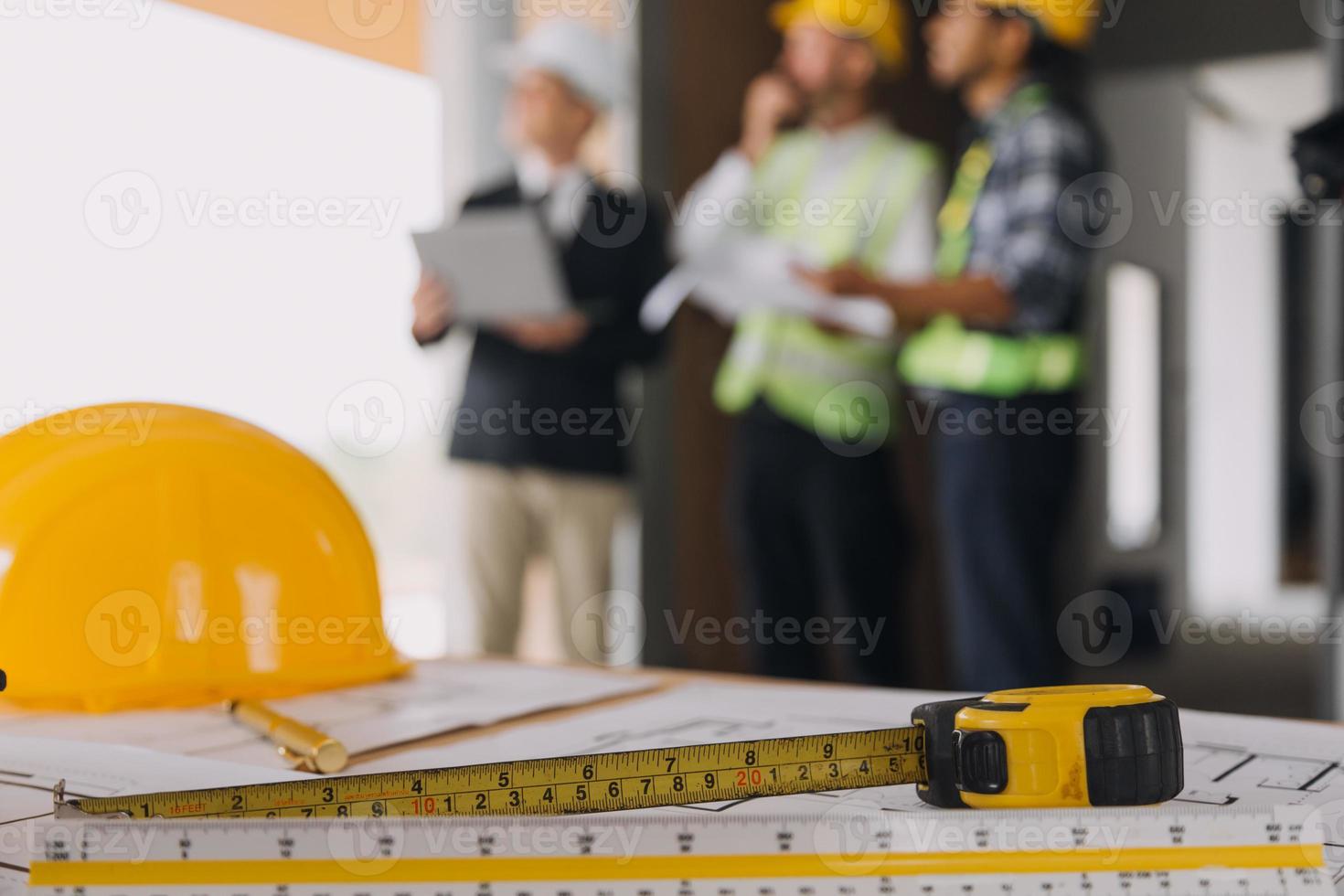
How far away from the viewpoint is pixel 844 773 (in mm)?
727

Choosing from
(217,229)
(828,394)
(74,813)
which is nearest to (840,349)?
(828,394)

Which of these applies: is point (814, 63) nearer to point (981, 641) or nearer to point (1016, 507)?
point (1016, 507)

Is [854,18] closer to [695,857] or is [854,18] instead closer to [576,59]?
[576,59]

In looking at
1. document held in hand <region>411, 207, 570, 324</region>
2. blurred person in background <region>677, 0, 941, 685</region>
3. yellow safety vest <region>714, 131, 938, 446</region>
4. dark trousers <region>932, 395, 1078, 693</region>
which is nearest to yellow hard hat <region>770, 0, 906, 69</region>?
blurred person in background <region>677, 0, 941, 685</region>

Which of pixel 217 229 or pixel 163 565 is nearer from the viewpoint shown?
pixel 163 565

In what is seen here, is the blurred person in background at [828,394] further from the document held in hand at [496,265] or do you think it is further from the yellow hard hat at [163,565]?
the yellow hard hat at [163,565]

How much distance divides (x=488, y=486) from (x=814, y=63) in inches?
51.0

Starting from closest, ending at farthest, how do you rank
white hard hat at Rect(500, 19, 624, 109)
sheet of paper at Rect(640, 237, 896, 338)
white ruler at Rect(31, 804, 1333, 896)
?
1. white ruler at Rect(31, 804, 1333, 896)
2. sheet of paper at Rect(640, 237, 896, 338)
3. white hard hat at Rect(500, 19, 624, 109)

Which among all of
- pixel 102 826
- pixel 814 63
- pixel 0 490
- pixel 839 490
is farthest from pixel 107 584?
A: pixel 814 63

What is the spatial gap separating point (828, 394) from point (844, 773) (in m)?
2.14

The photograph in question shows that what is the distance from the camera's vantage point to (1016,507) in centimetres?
238

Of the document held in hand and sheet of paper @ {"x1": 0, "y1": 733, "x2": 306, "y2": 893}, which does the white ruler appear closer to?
sheet of paper @ {"x1": 0, "y1": 733, "x2": 306, "y2": 893}

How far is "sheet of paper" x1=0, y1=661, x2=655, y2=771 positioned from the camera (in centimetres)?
93

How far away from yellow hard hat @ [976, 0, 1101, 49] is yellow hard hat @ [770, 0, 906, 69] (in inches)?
15.7
